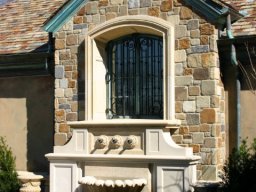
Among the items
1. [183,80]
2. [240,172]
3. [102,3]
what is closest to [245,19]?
[183,80]

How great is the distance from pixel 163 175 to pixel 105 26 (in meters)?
3.33

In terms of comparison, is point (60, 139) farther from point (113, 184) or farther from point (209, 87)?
point (209, 87)

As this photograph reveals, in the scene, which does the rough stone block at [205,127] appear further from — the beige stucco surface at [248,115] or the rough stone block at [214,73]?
the rough stone block at [214,73]

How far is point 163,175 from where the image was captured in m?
9.96

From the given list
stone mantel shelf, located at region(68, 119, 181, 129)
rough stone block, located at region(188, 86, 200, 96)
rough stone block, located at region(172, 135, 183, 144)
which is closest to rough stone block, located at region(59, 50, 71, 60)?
stone mantel shelf, located at region(68, 119, 181, 129)

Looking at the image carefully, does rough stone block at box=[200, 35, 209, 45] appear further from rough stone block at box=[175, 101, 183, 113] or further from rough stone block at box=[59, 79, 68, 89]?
rough stone block at box=[59, 79, 68, 89]

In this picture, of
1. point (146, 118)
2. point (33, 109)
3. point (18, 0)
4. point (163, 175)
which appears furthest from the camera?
point (18, 0)

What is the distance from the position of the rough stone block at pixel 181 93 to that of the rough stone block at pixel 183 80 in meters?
0.10

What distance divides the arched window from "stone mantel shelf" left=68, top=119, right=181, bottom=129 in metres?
0.54

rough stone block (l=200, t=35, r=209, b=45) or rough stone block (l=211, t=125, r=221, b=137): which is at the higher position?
rough stone block (l=200, t=35, r=209, b=45)

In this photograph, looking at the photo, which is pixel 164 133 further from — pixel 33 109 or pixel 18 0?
pixel 18 0

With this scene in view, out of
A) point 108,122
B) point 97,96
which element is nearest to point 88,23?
point 97,96

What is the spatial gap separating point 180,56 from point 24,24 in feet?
18.6

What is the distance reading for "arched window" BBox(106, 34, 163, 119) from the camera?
10938 mm
